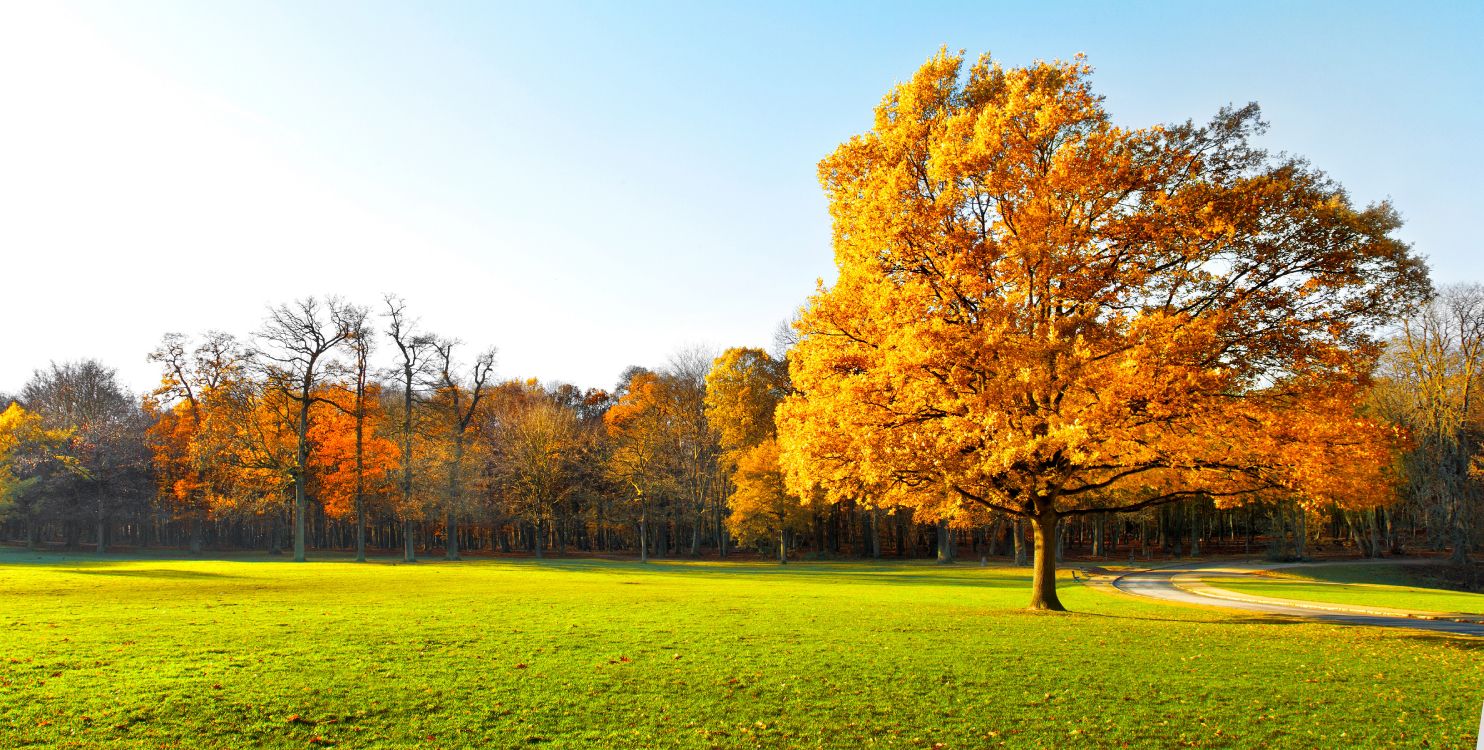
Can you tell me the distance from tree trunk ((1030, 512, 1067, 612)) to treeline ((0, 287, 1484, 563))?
28789 millimetres

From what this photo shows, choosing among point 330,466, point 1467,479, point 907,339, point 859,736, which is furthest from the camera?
point 330,466

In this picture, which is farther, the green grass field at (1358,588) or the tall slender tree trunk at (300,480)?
the tall slender tree trunk at (300,480)

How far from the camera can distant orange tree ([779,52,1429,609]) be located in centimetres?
1577

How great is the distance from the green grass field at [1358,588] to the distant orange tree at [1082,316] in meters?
13.0

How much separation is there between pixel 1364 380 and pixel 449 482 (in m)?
49.9

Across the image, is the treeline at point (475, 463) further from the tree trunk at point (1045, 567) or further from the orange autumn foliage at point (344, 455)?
the tree trunk at point (1045, 567)

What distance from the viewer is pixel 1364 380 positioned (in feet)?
53.4

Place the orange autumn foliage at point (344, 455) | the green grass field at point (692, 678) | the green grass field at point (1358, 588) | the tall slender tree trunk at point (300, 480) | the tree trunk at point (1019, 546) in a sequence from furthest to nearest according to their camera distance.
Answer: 1. the orange autumn foliage at point (344, 455)
2. the tree trunk at point (1019, 546)
3. the tall slender tree trunk at point (300, 480)
4. the green grass field at point (1358, 588)
5. the green grass field at point (692, 678)

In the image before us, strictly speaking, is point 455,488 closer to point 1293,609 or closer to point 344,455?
point 344,455

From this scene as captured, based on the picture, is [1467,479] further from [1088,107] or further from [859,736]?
[859,736]

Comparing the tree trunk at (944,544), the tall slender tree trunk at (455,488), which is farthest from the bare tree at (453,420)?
the tree trunk at (944,544)

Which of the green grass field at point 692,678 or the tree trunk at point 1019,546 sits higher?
the green grass field at point 692,678

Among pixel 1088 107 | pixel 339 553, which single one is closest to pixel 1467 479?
pixel 1088 107

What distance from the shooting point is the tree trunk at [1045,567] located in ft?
65.6
